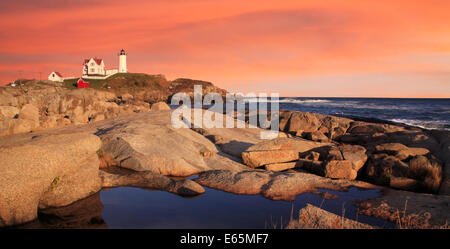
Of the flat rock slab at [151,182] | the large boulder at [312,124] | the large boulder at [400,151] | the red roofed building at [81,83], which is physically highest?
the red roofed building at [81,83]

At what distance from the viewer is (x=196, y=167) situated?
11.9 m

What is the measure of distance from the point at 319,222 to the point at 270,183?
3.20 meters

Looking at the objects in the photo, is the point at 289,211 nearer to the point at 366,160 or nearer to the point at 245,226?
the point at 245,226

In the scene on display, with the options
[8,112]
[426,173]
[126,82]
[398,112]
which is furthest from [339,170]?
[126,82]

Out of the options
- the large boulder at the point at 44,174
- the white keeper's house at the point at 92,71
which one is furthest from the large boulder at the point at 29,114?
the white keeper's house at the point at 92,71

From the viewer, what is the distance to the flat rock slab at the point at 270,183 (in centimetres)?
946

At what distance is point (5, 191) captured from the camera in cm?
661

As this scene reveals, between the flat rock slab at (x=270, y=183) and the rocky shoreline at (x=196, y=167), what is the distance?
0.12ft

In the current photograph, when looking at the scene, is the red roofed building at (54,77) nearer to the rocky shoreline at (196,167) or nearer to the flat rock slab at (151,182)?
the rocky shoreline at (196,167)

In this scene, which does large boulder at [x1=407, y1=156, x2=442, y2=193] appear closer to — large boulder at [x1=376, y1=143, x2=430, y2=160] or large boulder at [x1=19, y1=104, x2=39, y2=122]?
large boulder at [x1=376, y1=143, x2=430, y2=160]

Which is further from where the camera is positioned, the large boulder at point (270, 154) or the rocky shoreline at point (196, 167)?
the large boulder at point (270, 154)

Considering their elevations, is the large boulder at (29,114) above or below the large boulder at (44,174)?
above

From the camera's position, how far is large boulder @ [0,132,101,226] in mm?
6730

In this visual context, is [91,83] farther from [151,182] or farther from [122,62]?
[151,182]
